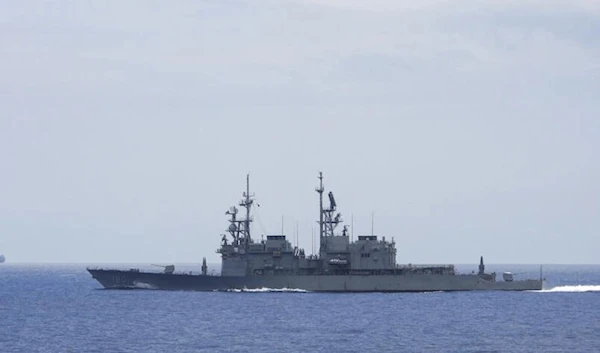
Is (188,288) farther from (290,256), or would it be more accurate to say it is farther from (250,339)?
(250,339)

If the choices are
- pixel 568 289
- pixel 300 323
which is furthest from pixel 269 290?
pixel 568 289

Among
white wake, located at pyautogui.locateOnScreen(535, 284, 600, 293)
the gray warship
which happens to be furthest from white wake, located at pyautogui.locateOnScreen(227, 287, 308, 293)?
white wake, located at pyautogui.locateOnScreen(535, 284, 600, 293)

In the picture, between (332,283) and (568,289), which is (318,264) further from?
(568,289)

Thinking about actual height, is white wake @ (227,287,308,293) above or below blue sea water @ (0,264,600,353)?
above

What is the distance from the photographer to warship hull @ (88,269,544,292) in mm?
92125

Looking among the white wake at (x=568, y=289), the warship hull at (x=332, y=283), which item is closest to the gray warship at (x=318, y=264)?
the warship hull at (x=332, y=283)

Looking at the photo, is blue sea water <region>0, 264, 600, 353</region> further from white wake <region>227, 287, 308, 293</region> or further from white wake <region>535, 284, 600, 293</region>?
white wake <region>535, 284, 600, 293</region>

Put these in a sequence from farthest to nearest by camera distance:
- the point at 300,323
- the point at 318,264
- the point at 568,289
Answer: the point at 568,289 → the point at 318,264 → the point at 300,323

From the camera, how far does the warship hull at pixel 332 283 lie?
302 feet

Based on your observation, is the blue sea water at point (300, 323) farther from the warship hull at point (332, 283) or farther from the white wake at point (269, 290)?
the warship hull at point (332, 283)

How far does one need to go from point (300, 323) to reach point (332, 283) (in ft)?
82.9

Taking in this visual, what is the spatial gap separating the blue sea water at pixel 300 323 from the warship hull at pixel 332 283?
2.71ft

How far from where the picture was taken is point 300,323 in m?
67.2

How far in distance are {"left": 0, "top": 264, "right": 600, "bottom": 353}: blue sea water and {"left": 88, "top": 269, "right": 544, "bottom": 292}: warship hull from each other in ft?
2.71
